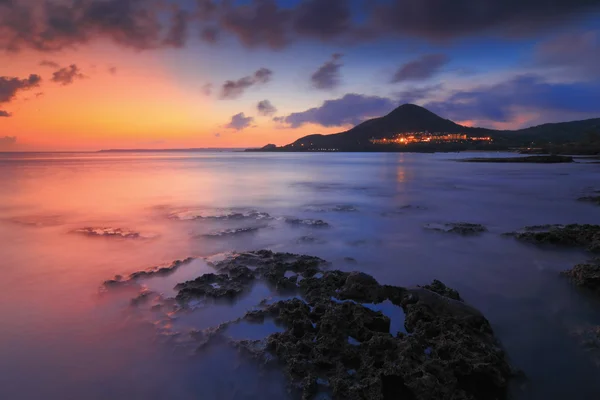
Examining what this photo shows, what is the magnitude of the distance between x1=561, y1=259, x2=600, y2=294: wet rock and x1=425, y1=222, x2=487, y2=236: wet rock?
165 inches

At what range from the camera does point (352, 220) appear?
14086 mm

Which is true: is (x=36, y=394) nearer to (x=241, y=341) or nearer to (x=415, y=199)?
(x=241, y=341)

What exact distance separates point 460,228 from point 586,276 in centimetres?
528

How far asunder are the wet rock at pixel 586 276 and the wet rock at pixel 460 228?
165 inches

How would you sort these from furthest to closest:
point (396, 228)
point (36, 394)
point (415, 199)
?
point (415, 199), point (396, 228), point (36, 394)

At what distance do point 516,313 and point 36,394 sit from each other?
23.3 ft

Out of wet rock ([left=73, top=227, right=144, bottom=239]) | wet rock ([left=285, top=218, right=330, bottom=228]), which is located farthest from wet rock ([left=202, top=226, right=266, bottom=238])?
wet rock ([left=73, top=227, right=144, bottom=239])

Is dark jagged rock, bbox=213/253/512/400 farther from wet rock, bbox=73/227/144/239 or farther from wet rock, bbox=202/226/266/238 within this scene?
wet rock, bbox=73/227/144/239

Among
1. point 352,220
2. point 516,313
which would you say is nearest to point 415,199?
point 352,220

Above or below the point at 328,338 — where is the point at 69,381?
below

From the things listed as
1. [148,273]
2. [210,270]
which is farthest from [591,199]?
[148,273]

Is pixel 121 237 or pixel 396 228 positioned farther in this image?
pixel 396 228

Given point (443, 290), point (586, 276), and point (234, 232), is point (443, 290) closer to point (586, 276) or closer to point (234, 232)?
point (586, 276)

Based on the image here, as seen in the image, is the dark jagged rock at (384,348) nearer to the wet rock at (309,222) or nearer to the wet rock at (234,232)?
the wet rock at (234,232)
